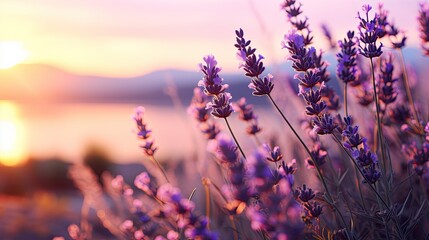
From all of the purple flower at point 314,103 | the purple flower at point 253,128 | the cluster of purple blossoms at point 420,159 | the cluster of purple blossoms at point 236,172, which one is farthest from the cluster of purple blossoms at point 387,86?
the cluster of purple blossoms at point 236,172

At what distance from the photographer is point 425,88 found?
488 centimetres

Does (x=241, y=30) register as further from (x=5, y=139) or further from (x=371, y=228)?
(x=5, y=139)

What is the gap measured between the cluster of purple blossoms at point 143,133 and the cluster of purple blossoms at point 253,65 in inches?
16.8

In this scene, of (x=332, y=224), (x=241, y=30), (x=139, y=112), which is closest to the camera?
(x=241, y=30)

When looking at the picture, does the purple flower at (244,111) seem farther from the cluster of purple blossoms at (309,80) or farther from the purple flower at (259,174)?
the purple flower at (259,174)

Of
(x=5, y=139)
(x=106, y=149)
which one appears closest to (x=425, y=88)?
(x=106, y=149)

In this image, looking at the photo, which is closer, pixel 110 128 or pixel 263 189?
pixel 263 189

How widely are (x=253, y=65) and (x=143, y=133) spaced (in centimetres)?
49

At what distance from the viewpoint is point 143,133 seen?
7.23ft

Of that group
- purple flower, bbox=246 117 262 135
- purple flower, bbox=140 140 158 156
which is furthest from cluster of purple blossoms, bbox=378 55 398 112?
purple flower, bbox=140 140 158 156

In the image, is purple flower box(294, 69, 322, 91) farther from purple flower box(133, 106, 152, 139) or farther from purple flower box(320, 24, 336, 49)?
purple flower box(320, 24, 336, 49)

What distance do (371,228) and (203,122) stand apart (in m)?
0.71

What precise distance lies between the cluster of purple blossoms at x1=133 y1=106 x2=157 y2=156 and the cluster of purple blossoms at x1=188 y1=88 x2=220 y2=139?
213 mm

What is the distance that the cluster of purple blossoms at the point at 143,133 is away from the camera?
219cm
